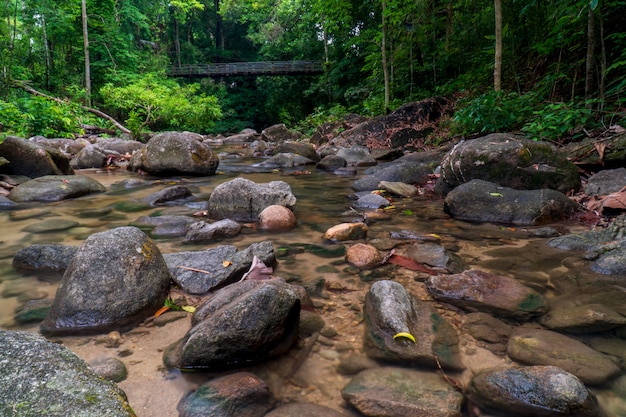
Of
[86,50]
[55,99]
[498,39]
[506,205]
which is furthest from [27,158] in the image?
[86,50]

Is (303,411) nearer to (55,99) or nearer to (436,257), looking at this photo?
(436,257)

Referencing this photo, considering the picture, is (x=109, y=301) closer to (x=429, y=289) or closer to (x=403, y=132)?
(x=429, y=289)

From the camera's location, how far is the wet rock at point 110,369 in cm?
190

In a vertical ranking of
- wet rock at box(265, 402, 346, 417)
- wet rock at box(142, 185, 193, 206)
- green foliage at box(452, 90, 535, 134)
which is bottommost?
wet rock at box(265, 402, 346, 417)

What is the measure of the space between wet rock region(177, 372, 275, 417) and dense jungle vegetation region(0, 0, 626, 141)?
5.03 metres

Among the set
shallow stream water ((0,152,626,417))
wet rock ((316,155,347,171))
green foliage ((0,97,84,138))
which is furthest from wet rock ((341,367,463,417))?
green foliage ((0,97,84,138))

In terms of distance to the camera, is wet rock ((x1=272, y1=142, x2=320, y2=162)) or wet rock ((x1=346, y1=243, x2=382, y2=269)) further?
wet rock ((x1=272, y1=142, x2=320, y2=162))

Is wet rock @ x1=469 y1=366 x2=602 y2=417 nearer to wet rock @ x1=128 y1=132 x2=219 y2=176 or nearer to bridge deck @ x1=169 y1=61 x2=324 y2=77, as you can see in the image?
wet rock @ x1=128 y1=132 x2=219 y2=176

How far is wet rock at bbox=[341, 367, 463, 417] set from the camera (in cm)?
165

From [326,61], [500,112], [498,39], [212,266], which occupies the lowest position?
[212,266]

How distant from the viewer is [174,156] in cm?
823

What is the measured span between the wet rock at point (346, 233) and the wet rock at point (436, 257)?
629 millimetres

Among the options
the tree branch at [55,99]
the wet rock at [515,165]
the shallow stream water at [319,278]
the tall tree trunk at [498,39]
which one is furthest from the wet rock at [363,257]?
the tree branch at [55,99]

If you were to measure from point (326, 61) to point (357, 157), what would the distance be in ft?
50.0
